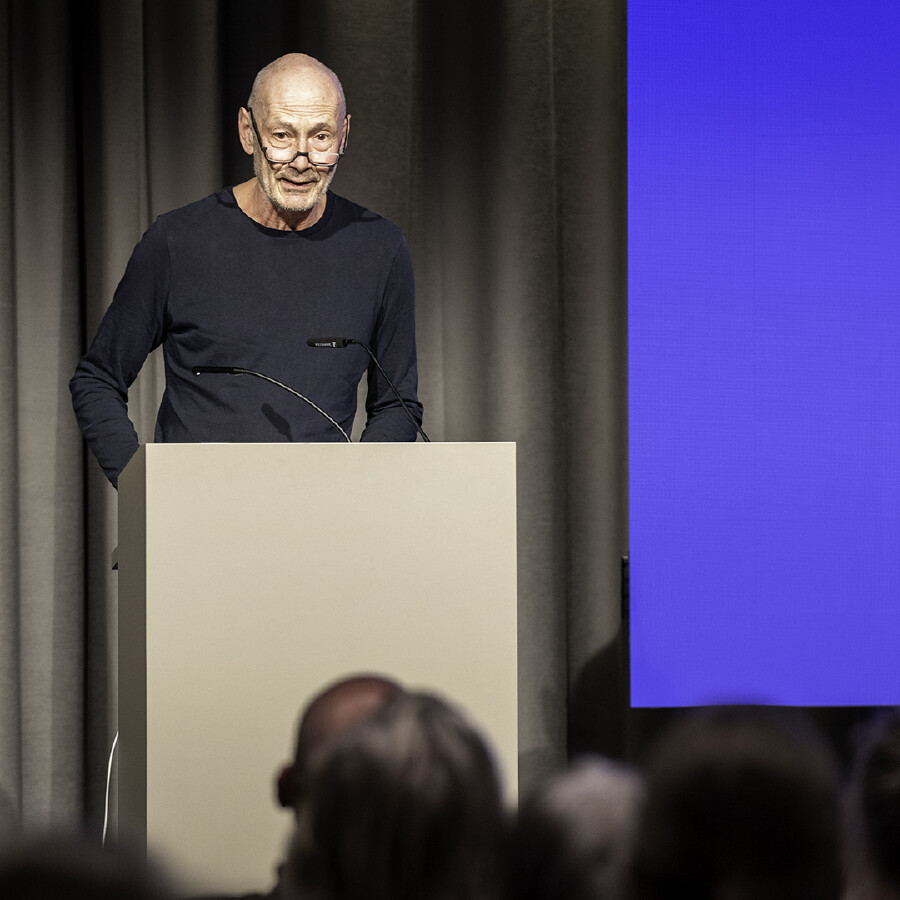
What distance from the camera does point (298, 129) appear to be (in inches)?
87.4

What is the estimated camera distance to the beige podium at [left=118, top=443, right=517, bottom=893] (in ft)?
4.98

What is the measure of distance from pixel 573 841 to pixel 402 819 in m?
0.15

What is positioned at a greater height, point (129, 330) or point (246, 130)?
point (246, 130)

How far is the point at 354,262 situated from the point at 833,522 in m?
1.54

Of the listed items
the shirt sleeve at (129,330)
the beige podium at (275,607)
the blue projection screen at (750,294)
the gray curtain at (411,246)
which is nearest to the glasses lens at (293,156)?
the shirt sleeve at (129,330)

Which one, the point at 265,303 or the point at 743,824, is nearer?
the point at 743,824

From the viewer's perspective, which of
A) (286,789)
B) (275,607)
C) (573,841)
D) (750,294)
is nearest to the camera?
(573,841)

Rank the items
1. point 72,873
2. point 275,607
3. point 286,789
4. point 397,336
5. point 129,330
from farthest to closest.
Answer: point 397,336, point 129,330, point 275,607, point 286,789, point 72,873

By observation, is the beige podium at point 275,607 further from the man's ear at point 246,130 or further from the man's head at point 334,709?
the man's ear at point 246,130

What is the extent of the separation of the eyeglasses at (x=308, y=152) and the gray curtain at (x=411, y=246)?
1.07 m

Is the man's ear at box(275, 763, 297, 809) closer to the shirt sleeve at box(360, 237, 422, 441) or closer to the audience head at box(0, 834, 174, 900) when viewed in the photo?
the audience head at box(0, 834, 174, 900)

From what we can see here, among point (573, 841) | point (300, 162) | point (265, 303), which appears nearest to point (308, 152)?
point (300, 162)

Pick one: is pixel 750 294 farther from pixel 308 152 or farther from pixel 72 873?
pixel 72 873

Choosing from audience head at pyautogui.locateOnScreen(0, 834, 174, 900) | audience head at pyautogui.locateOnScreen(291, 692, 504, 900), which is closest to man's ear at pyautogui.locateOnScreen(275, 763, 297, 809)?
audience head at pyautogui.locateOnScreen(291, 692, 504, 900)
